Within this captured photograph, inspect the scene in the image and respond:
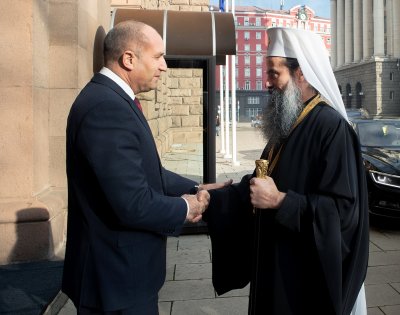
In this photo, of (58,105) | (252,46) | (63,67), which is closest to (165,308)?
(58,105)

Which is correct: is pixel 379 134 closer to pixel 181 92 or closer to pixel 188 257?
pixel 188 257

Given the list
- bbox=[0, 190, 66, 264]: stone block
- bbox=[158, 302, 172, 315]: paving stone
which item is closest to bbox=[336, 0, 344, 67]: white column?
bbox=[0, 190, 66, 264]: stone block

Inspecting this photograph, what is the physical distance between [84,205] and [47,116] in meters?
3.78

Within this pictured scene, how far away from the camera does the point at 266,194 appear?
7.19ft

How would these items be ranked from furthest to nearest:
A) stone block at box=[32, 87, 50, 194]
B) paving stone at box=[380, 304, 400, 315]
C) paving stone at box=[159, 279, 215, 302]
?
stone block at box=[32, 87, 50, 194] < paving stone at box=[159, 279, 215, 302] < paving stone at box=[380, 304, 400, 315]

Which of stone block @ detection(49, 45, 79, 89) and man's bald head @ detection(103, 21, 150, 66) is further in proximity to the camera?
stone block @ detection(49, 45, 79, 89)

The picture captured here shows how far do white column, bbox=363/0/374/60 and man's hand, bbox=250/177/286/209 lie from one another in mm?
76434

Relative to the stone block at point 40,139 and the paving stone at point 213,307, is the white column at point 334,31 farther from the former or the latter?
the paving stone at point 213,307

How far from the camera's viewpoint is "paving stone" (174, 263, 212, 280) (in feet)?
16.0

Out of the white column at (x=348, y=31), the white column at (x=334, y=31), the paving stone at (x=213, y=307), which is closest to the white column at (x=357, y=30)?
the white column at (x=348, y=31)

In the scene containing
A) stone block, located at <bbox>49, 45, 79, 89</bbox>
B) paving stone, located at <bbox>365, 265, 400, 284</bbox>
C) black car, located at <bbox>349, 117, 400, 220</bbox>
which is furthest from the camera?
black car, located at <bbox>349, 117, 400, 220</bbox>

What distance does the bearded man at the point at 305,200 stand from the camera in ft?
7.16

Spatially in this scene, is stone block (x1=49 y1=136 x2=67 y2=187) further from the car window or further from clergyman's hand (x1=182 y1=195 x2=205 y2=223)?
the car window

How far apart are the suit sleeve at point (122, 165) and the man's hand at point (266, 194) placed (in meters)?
→ 0.43
